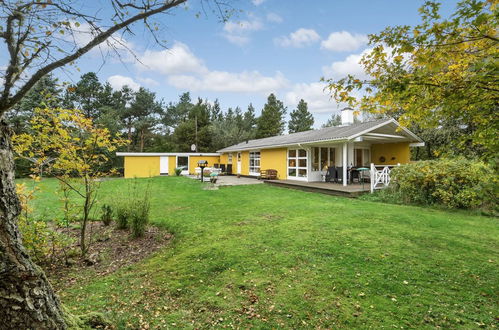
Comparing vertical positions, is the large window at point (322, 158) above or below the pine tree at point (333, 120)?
below

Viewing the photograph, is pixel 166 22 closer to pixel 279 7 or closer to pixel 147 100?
pixel 279 7

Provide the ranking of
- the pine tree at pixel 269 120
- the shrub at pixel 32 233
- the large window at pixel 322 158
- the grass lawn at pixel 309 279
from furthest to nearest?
the pine tree at pixel 269 120, the large window at pixel 322 158, the shrub at pixel 32 233, the grass lawn at pixel 309 279

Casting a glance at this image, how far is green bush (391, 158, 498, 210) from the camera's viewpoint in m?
7.33

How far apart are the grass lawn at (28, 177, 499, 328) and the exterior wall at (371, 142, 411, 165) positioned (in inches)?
365

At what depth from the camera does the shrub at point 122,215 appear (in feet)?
17.1

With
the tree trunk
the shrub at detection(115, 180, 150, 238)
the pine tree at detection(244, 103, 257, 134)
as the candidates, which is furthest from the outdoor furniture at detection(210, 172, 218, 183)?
the pine tree at detection(244, 103, 257, 134)

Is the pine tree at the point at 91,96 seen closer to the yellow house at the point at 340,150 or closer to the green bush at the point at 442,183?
the yellow house at the point at 340,150

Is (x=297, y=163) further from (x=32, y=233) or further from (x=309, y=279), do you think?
(x=32, y=233)

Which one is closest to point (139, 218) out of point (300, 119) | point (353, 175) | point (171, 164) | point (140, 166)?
point (353, 175)

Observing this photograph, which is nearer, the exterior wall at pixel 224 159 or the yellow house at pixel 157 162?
the yellow house at pixel 157 162

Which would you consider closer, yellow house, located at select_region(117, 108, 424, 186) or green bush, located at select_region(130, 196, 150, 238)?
green bush, located at select_region(130, 196, 150, 238)

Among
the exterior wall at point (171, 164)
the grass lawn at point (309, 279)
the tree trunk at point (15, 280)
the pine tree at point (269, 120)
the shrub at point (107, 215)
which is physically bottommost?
the grass lawn at point (309, 279)

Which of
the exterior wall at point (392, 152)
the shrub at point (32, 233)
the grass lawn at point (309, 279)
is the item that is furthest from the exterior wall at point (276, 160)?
the shrub at point (32, 233)

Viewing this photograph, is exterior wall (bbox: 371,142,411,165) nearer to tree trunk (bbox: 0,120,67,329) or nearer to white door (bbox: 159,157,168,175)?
tree trunk (bbox: 0,120,67,329)
